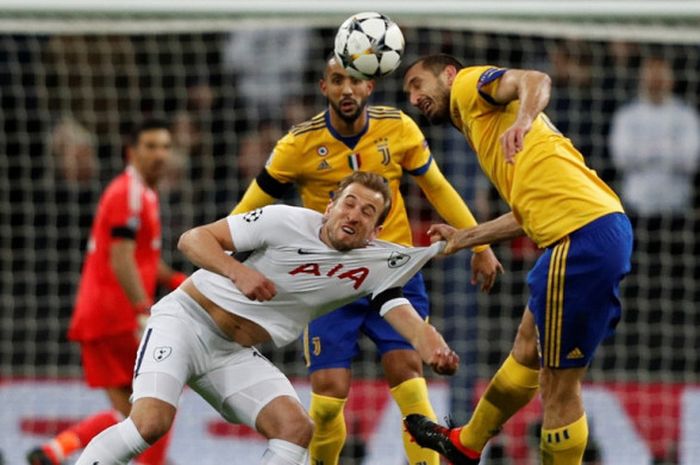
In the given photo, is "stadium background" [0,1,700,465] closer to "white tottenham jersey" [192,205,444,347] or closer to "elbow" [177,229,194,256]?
"white tottenham jersey" [192,205,444,347]

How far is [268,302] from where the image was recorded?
5.85 m

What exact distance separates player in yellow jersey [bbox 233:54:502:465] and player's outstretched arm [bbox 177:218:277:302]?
38.6 inches

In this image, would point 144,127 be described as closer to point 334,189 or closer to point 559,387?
point 334,189

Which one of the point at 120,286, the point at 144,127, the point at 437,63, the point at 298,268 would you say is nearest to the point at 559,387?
the point at 298,268

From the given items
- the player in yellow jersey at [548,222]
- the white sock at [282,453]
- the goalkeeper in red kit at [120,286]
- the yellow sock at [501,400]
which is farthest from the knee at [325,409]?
the goalkeeper in red kit at [120,286]

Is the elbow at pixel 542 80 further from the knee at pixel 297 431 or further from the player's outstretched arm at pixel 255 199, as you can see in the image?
the player's outstretched arm at pixel 255 199

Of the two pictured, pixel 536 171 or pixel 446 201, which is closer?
pixel 536 171

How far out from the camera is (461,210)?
6.73 meters

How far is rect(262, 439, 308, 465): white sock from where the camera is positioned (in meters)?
5.59

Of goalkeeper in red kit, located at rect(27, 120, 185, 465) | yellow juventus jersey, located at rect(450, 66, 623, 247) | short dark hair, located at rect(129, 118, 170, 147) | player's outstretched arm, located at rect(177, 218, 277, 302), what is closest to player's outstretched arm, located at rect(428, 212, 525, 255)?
yellow juventus jersey, located at rect(450, 66, 623, 247)

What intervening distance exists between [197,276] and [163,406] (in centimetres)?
67

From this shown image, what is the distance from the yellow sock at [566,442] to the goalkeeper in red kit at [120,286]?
3.16 meters

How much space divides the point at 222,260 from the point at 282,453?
823 mm

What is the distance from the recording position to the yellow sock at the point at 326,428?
655 centimetres
